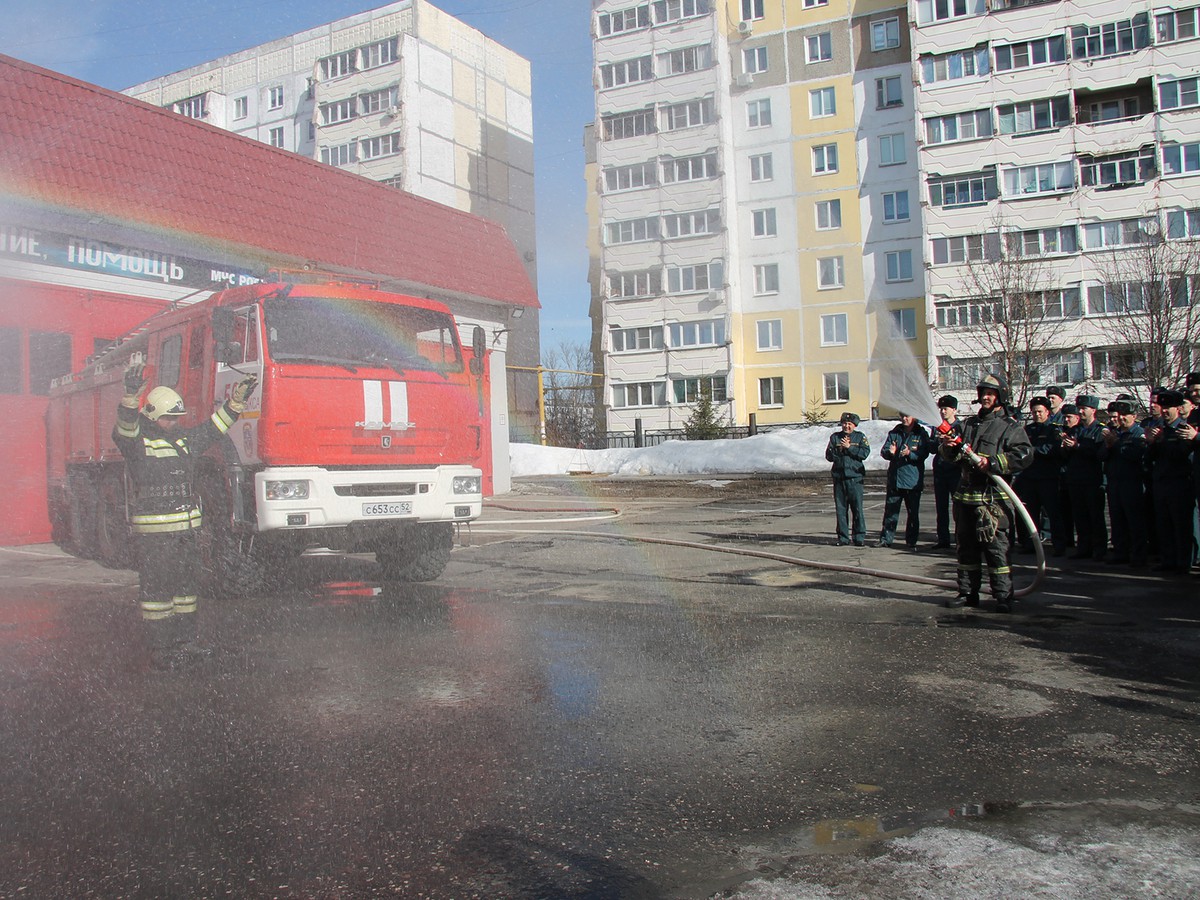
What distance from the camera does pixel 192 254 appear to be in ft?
52.8

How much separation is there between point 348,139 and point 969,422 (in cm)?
5459

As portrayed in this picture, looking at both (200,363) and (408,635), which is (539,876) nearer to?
(408,635)

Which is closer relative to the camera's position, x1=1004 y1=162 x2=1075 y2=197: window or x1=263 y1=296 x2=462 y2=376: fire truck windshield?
x1=263 y1=296 x2=462 y2=376: fire truck windshield

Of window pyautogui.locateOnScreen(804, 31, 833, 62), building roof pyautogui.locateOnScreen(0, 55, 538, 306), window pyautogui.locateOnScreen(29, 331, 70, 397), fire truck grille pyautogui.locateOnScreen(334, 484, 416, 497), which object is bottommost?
fire truck grille pyautogui.locateOnScreen(334, 484, 416, 497)

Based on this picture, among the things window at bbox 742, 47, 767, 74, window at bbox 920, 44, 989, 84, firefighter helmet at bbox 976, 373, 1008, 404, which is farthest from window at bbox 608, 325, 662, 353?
firefighter helmet at bbox 976, 373, 1008, 404

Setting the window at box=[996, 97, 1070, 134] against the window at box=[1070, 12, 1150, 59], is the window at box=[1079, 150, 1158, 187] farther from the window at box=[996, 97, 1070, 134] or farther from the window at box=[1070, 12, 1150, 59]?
the window at box=[1070, 12, 1150, 59]

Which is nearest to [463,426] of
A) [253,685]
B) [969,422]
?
[253,685]

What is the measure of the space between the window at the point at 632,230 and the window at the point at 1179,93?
80.5ft

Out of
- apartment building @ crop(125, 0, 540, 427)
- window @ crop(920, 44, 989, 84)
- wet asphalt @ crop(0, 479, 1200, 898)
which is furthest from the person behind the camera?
apartment building @ crop(125, 0, 540, 427)

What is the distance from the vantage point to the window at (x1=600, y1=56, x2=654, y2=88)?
5219cm

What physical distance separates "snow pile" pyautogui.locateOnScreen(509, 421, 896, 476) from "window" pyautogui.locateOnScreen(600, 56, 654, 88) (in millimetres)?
26854

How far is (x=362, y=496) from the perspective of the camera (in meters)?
8.36

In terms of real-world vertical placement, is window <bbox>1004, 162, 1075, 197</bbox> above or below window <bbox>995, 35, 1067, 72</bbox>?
below

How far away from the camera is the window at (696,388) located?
50406 millimetres
